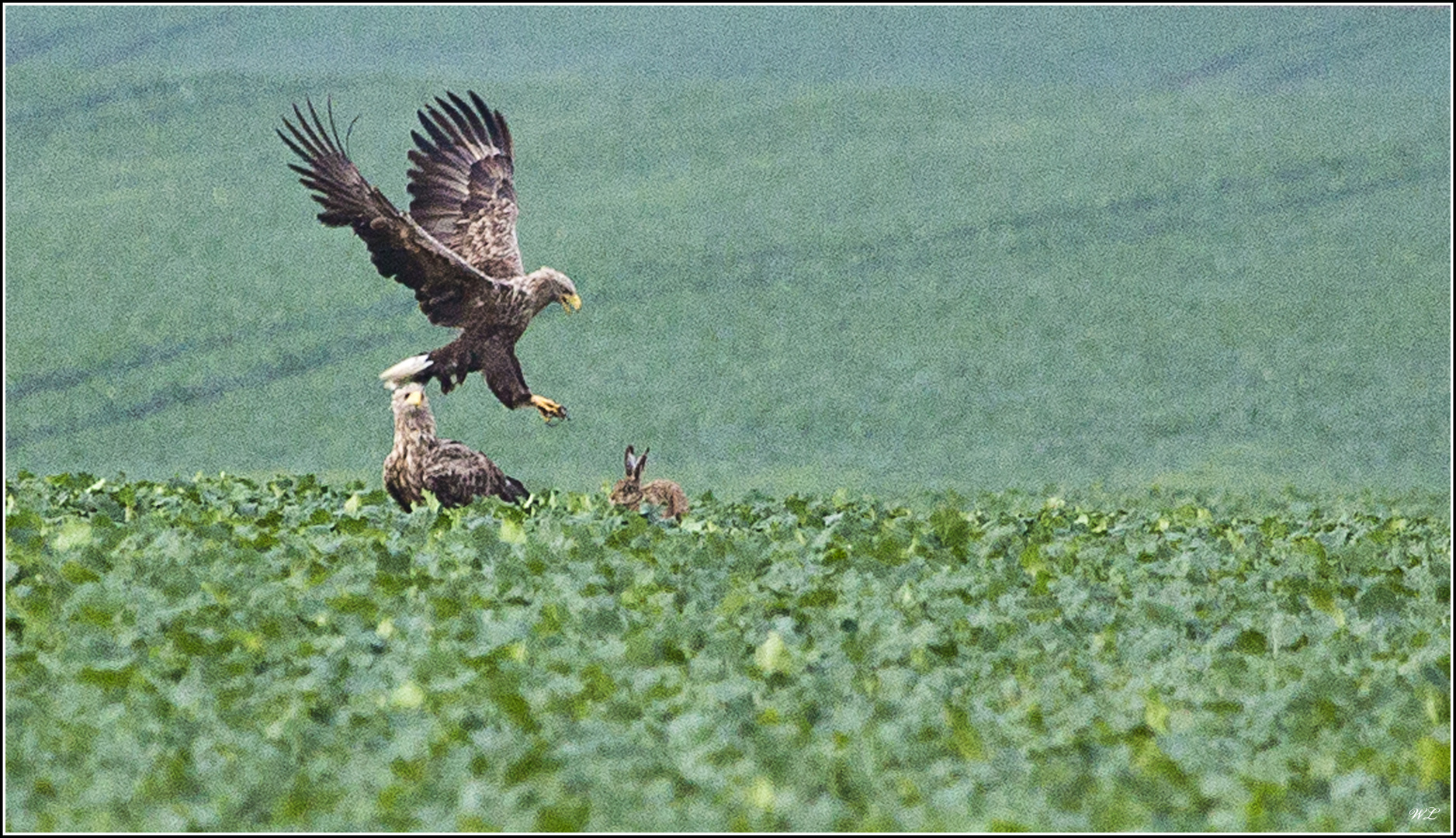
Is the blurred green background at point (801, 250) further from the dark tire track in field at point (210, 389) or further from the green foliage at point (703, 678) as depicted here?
the green foliage at point (703, 678)

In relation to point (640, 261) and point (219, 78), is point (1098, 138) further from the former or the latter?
point (219, 78)

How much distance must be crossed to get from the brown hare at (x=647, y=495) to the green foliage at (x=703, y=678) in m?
1.12

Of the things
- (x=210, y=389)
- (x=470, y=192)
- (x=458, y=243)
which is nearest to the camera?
(x=458, y=243)

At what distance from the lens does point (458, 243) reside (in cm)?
1359

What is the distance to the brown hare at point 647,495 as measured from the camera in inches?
517

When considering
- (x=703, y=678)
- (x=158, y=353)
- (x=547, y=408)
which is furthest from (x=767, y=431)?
(x=703, y=678)

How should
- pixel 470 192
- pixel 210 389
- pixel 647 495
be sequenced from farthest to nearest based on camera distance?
pixel 210 389 < pixel 470 192 < pixel 647 495

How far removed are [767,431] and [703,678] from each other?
1077 inches

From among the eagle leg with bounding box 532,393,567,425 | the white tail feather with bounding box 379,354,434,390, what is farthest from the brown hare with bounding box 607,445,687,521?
the white tail feather with bounding box 379,354,434,390

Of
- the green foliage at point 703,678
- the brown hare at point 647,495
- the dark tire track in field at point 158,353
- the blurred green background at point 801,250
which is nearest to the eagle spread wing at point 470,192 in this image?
the brown hare at point 647,495

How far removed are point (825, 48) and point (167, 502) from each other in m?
56.8

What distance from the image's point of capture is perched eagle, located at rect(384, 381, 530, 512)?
12.7 m

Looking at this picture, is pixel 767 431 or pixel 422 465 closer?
pixel 422 465

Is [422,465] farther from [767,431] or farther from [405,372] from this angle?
[767,431]
